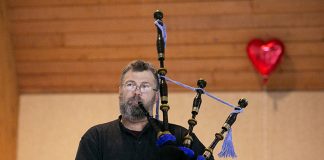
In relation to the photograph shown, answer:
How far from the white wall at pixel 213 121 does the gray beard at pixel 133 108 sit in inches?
71.6

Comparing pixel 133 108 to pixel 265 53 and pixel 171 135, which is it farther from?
pixel 265 53

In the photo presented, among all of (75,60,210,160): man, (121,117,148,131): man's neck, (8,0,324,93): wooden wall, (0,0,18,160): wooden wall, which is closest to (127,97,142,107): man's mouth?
(75,60,210,160): man

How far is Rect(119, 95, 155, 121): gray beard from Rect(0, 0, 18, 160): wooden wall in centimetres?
207

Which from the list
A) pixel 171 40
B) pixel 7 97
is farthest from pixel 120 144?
pixel 7 97

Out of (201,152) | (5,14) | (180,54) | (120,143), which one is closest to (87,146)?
(120,143)

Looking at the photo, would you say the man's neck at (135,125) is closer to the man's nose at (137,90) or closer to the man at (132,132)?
the man at (132,132)

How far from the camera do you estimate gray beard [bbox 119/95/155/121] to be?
2.33 metres

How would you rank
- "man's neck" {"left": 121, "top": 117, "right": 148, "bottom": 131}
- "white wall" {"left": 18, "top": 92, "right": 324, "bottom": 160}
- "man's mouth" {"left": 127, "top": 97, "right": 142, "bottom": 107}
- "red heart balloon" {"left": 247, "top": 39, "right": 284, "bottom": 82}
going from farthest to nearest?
1. "white wall" {"left": 18, "top": 92, "right": 324, "bottom": 160}
2. "red heart balloon" {"left": 247, "top": 39, "right": 284, "bottom": 82}
3. "man's neck" {"left": 121, "top": 117, "right": 148, "bottom": 131}
4. "man's mouth" {"left": 127, "top": 97, "right": 142, "bottom": 107}

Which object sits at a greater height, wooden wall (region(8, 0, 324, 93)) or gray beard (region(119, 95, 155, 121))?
wooden wall (region(8, 0, 324, 93))

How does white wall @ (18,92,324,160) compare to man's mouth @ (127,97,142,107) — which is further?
white wall @ (18,92,324,160)

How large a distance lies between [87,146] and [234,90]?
6.53 ft

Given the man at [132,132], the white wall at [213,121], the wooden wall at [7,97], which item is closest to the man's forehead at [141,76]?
the man at [132,132]

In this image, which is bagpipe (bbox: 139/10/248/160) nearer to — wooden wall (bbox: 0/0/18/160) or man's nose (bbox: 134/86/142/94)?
man's nose (bbox: 134/86/142/94)

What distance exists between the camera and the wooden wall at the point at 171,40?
3.95m
